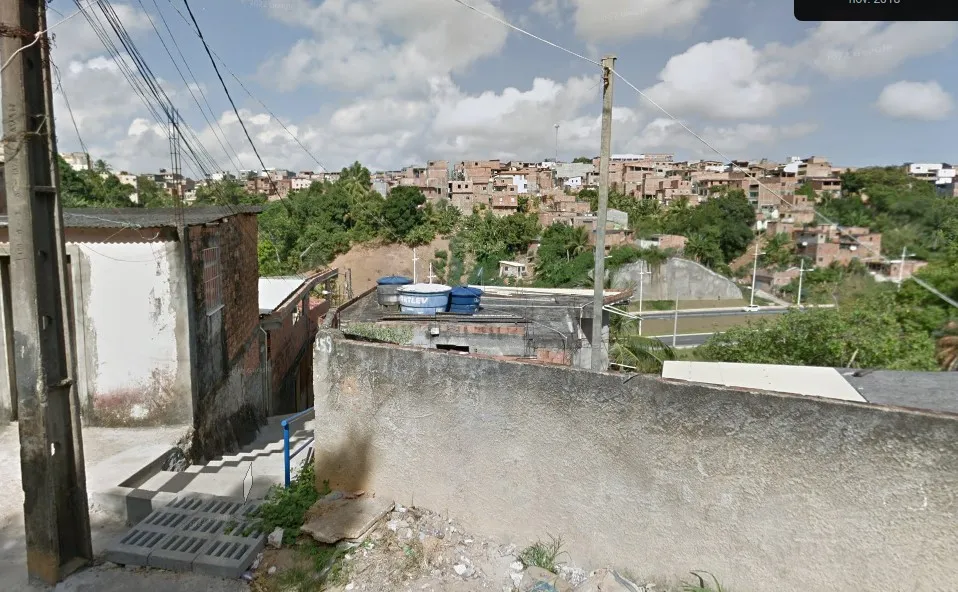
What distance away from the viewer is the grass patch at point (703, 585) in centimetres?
342

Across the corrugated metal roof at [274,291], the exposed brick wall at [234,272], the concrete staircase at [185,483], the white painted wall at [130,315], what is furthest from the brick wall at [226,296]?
the corrugated metal roof at [274,291]

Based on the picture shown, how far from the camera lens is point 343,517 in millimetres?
4230

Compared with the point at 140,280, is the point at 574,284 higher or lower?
lower

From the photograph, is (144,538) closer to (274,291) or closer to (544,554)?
(544,554)

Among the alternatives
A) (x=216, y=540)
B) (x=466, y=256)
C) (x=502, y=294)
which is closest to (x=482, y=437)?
(x=216, y=540)

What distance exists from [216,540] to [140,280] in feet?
11.6

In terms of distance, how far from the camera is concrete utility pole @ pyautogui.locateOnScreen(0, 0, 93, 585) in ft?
A: 11.1

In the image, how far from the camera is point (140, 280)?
252 inches

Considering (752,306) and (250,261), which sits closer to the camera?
(250,261)

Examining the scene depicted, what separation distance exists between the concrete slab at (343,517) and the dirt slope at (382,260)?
4324 centimetres

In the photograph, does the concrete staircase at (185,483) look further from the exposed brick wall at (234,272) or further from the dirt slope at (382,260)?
the dirt slope at (382,260)

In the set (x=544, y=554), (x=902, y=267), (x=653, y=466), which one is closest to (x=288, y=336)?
(x=544, y=554)

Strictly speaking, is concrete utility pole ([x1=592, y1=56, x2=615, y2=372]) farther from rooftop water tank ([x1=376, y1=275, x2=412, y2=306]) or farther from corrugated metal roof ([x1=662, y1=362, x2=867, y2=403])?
rooftop water tank ([x1=376, y1=275, x2=412, y2=306])

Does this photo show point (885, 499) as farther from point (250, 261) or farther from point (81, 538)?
point (250, 261)
